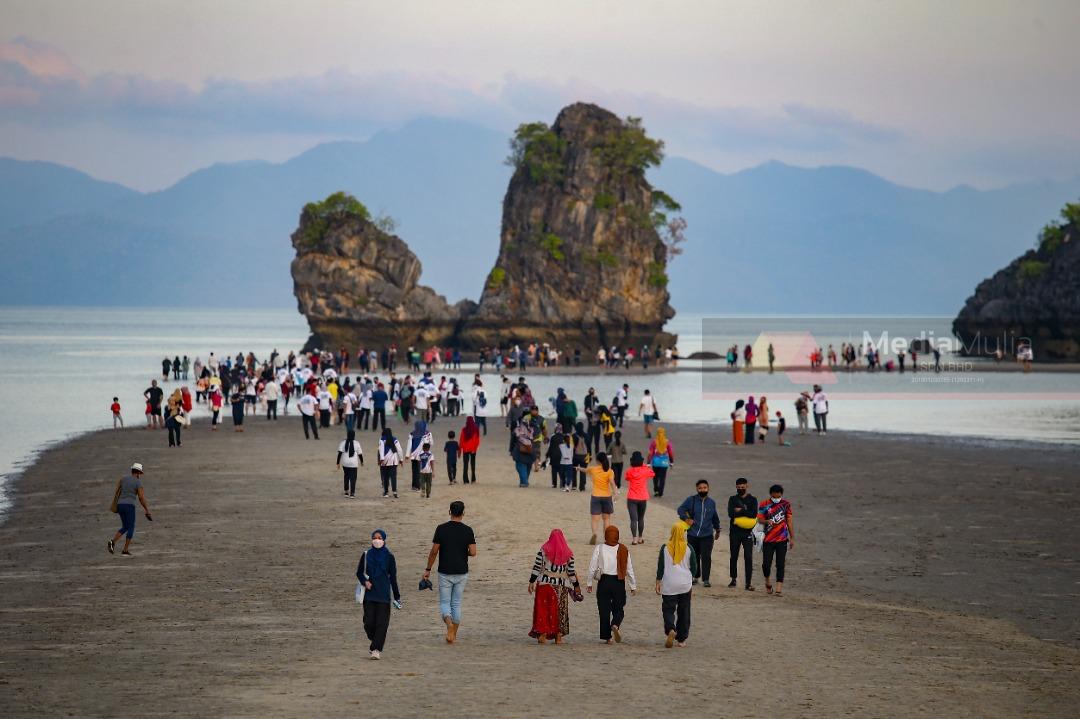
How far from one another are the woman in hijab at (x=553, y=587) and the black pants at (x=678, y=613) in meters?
0.97

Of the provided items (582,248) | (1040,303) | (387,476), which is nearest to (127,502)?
(387,476)

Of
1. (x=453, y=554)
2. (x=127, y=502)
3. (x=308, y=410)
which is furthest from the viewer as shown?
(x=308, y=410)

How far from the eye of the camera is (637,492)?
20.1 meters

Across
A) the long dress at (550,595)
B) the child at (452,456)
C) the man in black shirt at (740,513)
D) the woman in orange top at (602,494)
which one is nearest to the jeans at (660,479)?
the child at (452,456)

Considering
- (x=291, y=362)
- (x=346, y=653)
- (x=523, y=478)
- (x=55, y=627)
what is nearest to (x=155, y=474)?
(x=523, y=478)

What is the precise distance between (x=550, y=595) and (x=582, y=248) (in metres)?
87.8

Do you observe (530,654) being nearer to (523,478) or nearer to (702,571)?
(702,571)

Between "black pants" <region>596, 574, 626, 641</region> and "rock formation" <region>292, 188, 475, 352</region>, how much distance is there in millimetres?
83923

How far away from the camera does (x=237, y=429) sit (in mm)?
40250

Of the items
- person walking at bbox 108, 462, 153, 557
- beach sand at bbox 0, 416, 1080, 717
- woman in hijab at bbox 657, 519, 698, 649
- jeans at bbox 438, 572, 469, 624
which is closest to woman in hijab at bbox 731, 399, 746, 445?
beach sand at bbox 0, 416, 1080, 717

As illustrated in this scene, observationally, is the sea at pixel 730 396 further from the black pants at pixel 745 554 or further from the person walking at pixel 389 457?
the black pants at pixel 745 554

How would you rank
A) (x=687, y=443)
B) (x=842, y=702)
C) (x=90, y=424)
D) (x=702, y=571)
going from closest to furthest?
(x=842, y=702)
(x=702, y=571)
(x=687, y=443)
(x=90, y=424)

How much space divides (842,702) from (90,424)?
3948 centimetres

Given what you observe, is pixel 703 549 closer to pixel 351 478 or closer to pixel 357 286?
pixel 351 478
